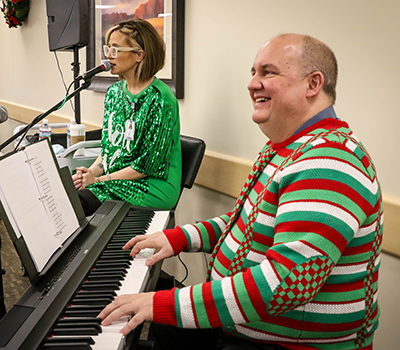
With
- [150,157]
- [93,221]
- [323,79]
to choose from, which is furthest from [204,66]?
[323,79]

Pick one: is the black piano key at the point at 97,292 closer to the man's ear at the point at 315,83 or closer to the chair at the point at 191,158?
the man's ear at the point at 315,83

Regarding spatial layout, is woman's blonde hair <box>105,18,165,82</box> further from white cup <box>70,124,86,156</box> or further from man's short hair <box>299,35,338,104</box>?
man's short hair <box>299,35,338,104</box>

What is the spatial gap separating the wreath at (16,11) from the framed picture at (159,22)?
6.29 feet

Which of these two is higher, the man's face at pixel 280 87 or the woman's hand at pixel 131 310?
the man's face at pixel 280 87

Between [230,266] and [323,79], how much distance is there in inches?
20.3

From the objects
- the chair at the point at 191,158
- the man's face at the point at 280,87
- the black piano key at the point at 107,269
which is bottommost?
the black piano key at the point at 107,269

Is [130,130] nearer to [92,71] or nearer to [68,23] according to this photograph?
[92,71]

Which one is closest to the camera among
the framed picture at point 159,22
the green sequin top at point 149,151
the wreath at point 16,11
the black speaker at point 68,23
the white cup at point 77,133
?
the green sequin top at point 149,151

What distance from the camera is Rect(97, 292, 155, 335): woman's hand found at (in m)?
0.91

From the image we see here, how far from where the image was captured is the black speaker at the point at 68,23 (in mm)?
2824

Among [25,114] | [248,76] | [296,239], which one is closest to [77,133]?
[248,76]

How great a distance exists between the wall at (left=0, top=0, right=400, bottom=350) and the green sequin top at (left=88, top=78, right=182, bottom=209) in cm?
35

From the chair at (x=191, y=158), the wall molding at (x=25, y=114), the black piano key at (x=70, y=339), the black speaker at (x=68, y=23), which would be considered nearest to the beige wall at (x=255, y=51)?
the chair at (x=191, y=158)

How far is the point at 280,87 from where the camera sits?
1023 millimetres
